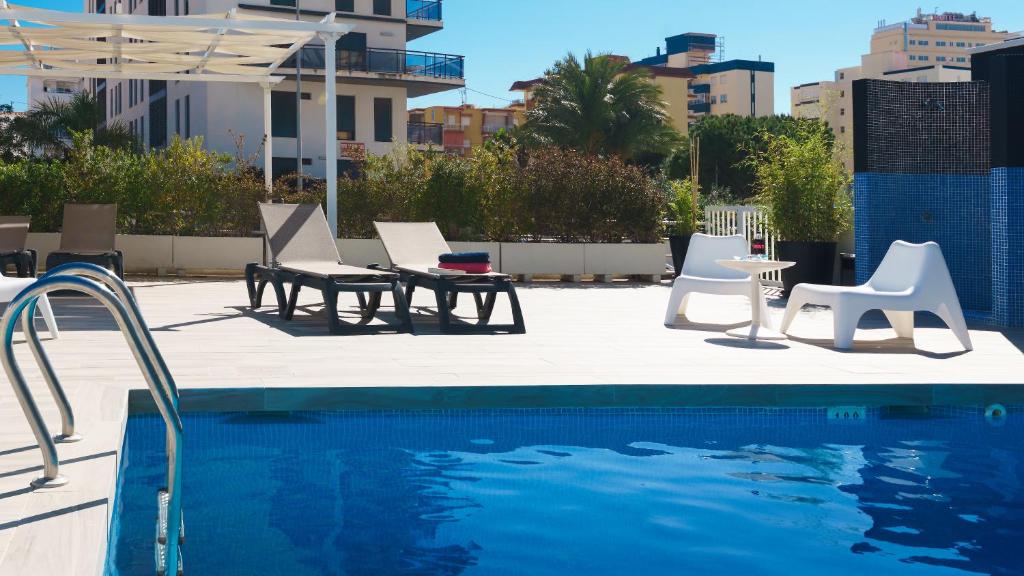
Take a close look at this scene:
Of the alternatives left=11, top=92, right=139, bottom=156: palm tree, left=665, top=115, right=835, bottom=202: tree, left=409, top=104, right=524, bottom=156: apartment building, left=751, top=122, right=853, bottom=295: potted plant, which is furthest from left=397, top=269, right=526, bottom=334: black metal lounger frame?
left=409, top=104, right=524, bottom=156: apartment building

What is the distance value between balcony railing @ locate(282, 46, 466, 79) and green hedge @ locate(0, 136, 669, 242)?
22.7 meters

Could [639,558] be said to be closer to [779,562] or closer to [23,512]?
[779,562]

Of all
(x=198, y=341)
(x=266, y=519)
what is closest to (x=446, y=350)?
(x=198, y=341)

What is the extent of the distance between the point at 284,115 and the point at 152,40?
2328 cm

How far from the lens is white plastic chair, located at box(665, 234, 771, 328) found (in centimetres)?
890

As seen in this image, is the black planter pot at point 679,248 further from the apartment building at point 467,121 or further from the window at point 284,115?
the apartment building at point 467,121

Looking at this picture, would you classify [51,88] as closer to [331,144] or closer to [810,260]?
[331,144]

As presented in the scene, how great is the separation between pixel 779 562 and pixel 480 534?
1073 millimetres

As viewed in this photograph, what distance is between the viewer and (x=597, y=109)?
37750 millimetres

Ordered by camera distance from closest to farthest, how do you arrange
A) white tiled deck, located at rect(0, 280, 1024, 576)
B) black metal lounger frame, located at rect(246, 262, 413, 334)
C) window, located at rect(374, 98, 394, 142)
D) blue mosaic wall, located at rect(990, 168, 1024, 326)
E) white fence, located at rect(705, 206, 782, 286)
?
white tiled deck, located at rect(0, 280, 1024, 576) → black metal lounger frame, located at rect(246, 262, 413, 334) → blue mosaic wall, located at rect(990, 168, 1024, 326) → white fence, located at rect(705, 206, 782, 286) → window, located at rect(374, 98, 394, 142)

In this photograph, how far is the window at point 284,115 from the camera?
36031 mm

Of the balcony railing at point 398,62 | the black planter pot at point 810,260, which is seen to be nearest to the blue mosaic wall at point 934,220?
the black planter pot at point 810,260

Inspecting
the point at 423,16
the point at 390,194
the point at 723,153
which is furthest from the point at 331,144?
the point at 723,153

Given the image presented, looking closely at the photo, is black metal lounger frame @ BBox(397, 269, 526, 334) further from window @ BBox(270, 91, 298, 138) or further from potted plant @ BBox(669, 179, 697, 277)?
window @ BBox(270, 91, 298, 138)
